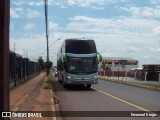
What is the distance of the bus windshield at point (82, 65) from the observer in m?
30.4

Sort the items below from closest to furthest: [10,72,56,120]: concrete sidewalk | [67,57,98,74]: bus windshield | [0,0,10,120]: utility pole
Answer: [0,0,10,120]: utility pole < [10,72,56,120]: concrete sidewalk < [67,57,98,74]: bus windshield

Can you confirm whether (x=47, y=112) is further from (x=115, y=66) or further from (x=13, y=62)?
Answer: (x=115, y=66)

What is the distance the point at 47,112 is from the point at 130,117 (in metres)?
2.93

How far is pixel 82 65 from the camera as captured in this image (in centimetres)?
3039

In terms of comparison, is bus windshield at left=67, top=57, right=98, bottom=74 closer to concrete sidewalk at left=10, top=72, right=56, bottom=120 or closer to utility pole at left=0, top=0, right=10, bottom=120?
concrete sidewalk at left=10, top=72, right=56, bottom=120

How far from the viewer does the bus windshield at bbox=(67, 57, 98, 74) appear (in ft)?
99.7

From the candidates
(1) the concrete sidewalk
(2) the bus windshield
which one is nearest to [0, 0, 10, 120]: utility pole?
(1) the concrete sidewalk

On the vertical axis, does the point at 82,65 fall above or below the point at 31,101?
above
